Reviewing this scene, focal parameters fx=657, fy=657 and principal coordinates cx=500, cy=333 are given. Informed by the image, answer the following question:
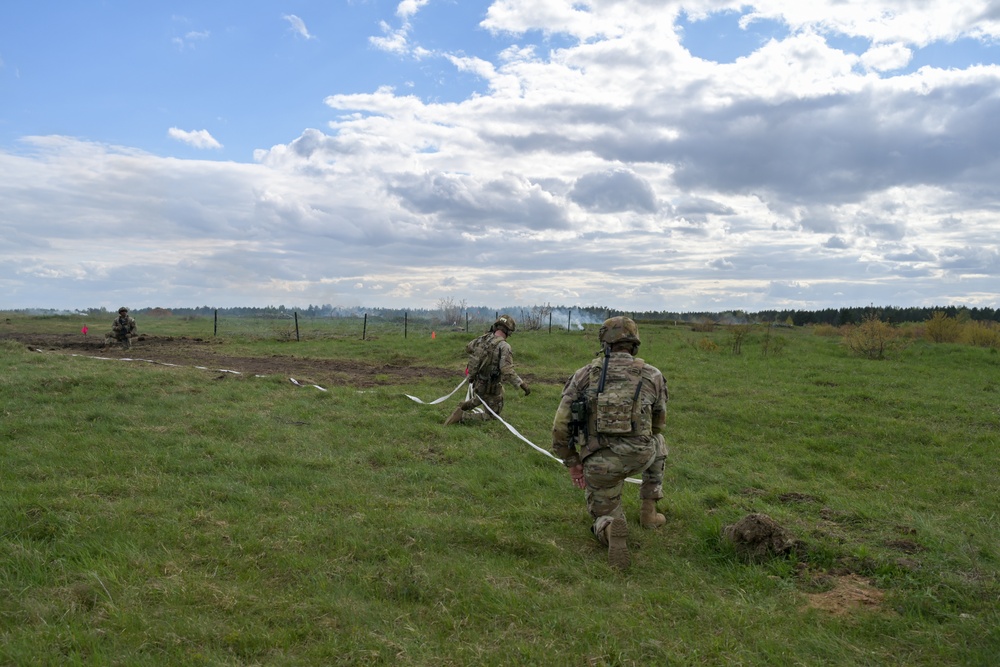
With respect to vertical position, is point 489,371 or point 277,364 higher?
point 489,371

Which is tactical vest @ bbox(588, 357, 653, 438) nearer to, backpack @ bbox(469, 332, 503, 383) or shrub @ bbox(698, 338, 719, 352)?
backpack @ bbox(469, 332, 503, 383)

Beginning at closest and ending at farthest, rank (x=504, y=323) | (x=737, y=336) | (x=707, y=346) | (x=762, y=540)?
(x=762, y=540), (x=504, y=323), (x=737, y=336), (x=707, y=346)

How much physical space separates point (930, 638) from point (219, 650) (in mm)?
4052

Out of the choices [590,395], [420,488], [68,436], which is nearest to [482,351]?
[420,488]

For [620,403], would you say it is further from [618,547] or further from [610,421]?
[618,547]

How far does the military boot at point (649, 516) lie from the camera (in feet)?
19.1

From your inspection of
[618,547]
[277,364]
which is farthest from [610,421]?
[277,364]

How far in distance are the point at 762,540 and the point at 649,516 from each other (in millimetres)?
1023

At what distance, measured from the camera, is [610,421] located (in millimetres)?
5289

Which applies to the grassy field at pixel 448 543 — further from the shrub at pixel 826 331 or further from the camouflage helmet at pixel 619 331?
the shrub at pixel 826 331

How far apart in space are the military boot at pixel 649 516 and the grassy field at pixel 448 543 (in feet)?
0.31

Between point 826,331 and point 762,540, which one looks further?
point 826,331

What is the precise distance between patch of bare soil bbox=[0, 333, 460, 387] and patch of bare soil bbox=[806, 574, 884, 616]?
1184cm

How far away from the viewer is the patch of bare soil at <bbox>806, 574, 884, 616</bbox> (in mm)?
4270
